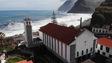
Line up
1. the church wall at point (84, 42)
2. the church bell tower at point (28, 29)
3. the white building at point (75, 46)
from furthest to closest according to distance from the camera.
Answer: the church bell tower at point (28, 29) < the church wall at point (84, 42) < the white building at point (75, 46)

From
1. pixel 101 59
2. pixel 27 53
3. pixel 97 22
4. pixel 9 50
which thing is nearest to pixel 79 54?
pixel 101 59

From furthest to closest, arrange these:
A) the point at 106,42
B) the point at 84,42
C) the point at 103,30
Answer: the point at 103,30, the point at 106,42, the point at 84,42

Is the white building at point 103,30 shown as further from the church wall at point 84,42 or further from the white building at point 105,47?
the church wall at point 84,42

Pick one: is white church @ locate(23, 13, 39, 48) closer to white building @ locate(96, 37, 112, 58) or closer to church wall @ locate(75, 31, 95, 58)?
church wall @ locate(75, 31, 95, 58)

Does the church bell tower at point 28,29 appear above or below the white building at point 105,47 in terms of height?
above

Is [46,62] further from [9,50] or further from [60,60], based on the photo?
[9,50]

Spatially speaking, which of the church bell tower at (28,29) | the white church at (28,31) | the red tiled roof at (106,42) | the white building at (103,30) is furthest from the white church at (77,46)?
the white building at (103,30)

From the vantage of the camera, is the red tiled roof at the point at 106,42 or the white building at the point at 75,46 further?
the red tiled roof at the point at 106,42

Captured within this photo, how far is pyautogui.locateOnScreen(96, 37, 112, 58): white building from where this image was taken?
24.6m

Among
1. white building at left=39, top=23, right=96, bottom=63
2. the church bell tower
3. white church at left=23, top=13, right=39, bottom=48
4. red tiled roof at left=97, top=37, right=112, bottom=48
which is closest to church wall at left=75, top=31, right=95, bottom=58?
→ white building at left=39, top=23, right=96, bottom=63

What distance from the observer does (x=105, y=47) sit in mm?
25328

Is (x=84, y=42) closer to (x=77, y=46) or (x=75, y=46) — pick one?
(x=77, y=46)

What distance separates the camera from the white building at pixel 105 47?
970 inches

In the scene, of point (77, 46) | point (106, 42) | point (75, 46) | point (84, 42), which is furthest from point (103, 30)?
point (75, 46)
